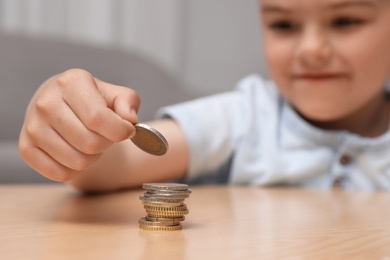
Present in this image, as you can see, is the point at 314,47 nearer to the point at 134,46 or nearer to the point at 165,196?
the point at 165,196

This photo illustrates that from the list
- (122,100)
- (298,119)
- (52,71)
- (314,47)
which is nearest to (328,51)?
(314,47)

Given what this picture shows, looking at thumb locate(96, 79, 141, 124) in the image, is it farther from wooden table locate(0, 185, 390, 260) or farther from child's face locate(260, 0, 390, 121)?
child's face locate(260, 0, 390, 121)

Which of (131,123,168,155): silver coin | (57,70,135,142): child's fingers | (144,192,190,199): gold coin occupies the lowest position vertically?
(144,192,190,199): gold coin

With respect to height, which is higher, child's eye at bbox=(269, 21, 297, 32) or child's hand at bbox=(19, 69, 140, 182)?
child's eye at bbox=(269, 21, 297, 32)

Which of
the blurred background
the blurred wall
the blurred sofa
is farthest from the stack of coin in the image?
the blurred wall

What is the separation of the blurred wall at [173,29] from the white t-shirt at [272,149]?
844 mm

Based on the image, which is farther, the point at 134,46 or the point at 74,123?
the point at 134,46

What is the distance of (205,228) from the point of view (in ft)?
2.32

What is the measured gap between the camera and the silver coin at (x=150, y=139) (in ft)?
2.19

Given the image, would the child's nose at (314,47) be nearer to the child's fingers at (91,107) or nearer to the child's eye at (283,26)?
the child's eye at (283,26)

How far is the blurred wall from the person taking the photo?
216cm

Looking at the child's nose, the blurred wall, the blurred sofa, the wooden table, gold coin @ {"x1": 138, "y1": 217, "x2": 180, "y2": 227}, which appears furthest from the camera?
the blurred wall

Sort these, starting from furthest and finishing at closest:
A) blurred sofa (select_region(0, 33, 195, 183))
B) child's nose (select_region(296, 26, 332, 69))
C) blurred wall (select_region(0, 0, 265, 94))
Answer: blurred wall (select_region(0, 0, 265, 94))
blurred sofa (select_region(0, 33, 195, 183))
child's nose (select_region(296, 26, 332, 69))

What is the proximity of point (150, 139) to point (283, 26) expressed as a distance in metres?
0.72
